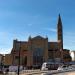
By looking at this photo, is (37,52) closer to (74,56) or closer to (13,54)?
(13,54)

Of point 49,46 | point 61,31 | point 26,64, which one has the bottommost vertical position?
point 26,64

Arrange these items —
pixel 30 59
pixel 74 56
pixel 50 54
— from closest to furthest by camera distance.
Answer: pixel 30 59
pixel 50 54
pixel 74 56

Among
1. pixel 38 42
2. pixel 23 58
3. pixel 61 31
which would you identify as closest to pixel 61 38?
pixel 61 31

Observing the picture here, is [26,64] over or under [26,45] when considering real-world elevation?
under

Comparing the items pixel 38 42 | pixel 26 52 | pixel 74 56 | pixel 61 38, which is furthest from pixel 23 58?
pixel 74 56

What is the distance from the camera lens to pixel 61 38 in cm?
14625

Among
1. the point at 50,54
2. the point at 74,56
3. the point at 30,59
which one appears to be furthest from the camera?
the point at 74,56

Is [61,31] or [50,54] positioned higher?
[61,31]

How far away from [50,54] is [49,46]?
16.9 feet

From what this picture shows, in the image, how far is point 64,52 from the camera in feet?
488

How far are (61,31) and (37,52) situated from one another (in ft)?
74.6

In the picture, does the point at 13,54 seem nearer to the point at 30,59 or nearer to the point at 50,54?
the point at 30,59

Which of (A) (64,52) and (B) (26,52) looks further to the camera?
(A) (64,52)

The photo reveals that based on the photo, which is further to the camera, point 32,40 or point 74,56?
point 74,56
